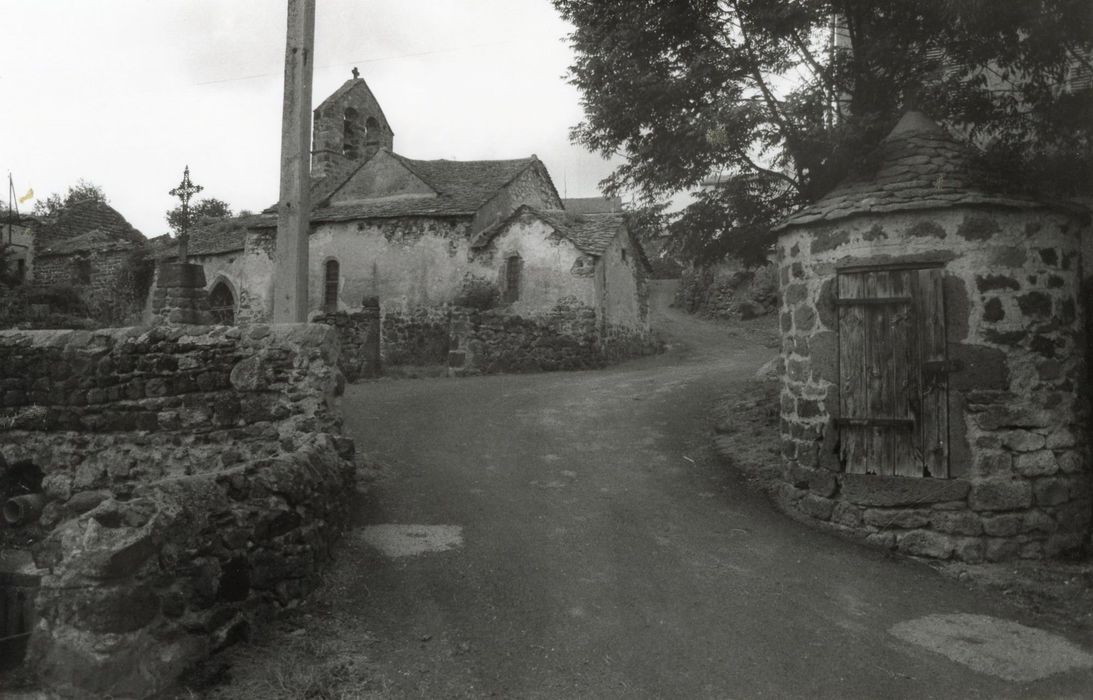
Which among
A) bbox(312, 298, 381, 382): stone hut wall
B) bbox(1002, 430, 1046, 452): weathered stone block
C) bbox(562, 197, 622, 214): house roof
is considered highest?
bbox(562, 197, 622, 214): house roof

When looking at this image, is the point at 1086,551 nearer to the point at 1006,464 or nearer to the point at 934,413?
the point at 1006,464

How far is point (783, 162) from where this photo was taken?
10219 millimetres

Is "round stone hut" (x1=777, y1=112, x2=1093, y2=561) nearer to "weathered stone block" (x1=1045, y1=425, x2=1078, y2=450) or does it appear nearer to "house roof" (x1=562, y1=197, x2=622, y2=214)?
"weathered stone block" (x1=1045, y1=425, x2=1078, y2=450)

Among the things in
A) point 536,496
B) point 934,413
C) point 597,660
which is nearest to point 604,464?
point 536,496

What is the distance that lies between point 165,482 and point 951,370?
6616mm

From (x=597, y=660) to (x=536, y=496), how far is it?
10.8 feet

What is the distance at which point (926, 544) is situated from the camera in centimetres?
723

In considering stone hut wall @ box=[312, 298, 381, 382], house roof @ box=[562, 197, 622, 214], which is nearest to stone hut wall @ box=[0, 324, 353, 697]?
stone hut wall @ box=[312, 298, 381, 382]

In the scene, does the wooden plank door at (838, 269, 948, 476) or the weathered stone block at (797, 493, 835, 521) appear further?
the weathered stone block at (797, 493, 835, 521)

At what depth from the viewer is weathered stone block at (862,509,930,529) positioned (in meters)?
7.31

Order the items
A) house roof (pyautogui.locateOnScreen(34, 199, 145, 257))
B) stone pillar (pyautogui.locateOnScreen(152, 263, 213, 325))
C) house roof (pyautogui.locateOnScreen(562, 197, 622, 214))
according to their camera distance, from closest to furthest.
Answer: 1. stone pillar (pyautogui.locateOnScreen(152, 263, 213, 325))
2. house roof (pyautogui.locateOnScreen(34, 199, 145, 257))
3. house roof (pyautogui.locateOnScreen(562, 197, 622, 214))

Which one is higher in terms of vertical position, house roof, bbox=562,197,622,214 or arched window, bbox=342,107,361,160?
house roof, bbox=562,197,622,214

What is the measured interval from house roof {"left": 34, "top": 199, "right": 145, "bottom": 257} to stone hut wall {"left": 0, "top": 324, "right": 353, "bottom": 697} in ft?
86.6

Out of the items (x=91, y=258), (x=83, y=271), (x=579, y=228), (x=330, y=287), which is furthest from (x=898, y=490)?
(x=83, y=271)
